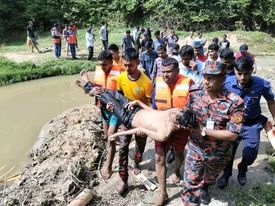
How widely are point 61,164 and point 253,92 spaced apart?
10.3 feet

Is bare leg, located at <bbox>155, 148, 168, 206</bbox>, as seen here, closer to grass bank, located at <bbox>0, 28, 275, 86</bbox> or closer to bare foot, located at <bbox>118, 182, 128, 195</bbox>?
bare foot, located at <bbox>118, 182, 128, 195</bbox>

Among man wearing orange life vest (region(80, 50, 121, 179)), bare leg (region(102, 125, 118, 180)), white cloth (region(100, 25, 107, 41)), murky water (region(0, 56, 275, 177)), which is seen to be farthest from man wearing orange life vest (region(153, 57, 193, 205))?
white cloth (region(100, 25, 107, 41))

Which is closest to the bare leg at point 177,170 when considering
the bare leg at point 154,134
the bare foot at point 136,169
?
the bare foot at point 136,169

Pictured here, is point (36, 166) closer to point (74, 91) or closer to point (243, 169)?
point (243, 169)

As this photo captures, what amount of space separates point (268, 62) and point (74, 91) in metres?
7.48

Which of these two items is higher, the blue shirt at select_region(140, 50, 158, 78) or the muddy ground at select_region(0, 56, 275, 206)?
the blue shirt at select_region(140, 50, 158, 78)

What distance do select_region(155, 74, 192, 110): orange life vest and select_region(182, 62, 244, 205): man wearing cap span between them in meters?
0.73

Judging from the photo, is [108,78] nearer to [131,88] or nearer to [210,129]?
[131,88]

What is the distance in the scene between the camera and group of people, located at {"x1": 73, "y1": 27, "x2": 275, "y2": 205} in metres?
3.99

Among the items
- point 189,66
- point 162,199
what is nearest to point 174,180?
point 162,199

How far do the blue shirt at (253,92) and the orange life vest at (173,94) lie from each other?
0.54 metres

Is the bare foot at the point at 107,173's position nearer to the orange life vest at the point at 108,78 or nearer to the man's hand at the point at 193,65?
the orange life vest at the point at 108,78

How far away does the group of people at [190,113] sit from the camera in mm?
3992

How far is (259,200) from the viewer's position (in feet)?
16.6
